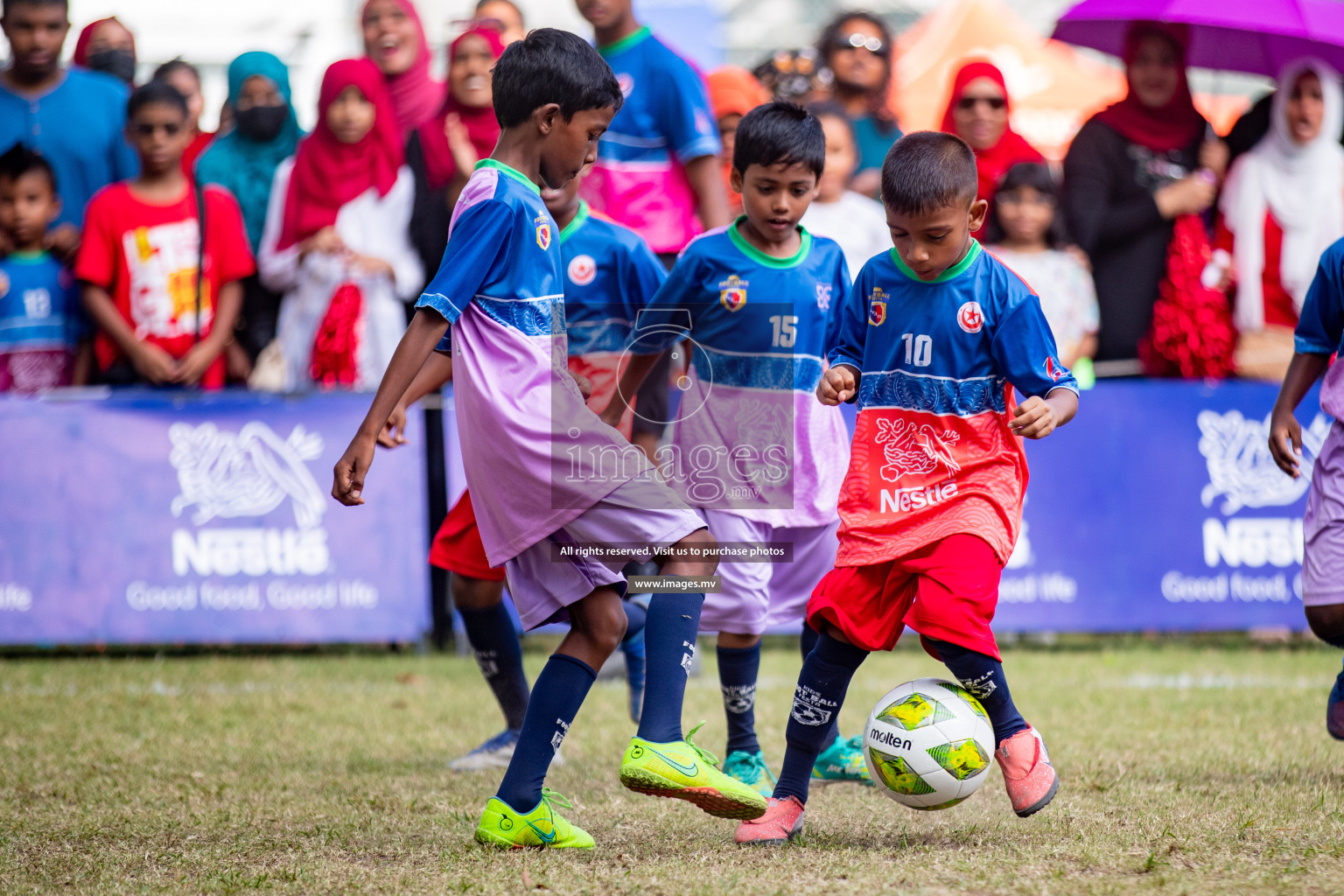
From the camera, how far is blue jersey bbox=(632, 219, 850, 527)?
4.46 metres

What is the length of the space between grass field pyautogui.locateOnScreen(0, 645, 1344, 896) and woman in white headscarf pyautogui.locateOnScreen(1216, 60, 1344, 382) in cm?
192

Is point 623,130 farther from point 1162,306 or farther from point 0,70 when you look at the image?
point 0,70

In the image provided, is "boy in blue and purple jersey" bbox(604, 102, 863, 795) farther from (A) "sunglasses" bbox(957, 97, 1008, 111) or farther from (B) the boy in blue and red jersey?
(A) "sunglasses" bbox(957, 97, 1008, 111)

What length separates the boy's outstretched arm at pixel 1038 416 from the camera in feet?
11.0

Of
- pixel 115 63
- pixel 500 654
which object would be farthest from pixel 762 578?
pixel 115 63

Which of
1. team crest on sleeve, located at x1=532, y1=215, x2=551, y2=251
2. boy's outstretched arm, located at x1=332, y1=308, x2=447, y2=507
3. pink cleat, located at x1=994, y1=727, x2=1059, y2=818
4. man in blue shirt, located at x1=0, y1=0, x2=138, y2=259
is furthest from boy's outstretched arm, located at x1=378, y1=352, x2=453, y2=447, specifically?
man in blue shirt, located at x1=0, y1=0, x2=138, y2=259

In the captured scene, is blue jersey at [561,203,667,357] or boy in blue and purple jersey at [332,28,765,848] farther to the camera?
blue jersey at [561,203,667,357]

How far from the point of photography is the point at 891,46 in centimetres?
842

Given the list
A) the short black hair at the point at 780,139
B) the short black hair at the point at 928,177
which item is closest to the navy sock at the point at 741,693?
the short black hair at the point at 780,139

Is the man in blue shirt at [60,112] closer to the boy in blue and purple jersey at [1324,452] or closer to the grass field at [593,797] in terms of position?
the grass field at [593,797]

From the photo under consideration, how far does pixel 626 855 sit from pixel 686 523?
808 millimetres

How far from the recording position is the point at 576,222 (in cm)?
503

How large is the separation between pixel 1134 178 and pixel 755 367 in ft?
A: 13.9

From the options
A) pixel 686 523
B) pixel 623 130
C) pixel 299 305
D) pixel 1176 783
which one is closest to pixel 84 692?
pixel 299 305
